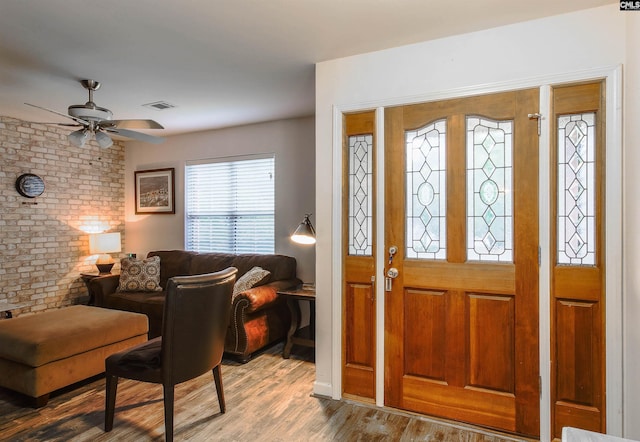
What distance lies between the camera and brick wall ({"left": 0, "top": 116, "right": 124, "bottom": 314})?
14.4ft

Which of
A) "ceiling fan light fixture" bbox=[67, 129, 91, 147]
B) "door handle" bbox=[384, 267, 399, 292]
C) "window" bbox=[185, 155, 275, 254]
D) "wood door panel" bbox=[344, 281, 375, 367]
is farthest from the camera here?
"window" bbox=[185, 155, 275, 254]

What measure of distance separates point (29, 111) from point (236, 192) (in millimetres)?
2347

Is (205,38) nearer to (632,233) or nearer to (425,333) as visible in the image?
(425,333)

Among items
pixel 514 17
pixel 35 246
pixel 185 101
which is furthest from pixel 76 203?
pixel 514 17

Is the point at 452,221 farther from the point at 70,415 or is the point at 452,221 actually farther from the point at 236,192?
the point at 236,192

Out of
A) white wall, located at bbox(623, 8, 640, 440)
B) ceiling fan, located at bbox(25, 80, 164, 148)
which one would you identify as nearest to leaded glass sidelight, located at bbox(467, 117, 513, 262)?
white wall, located at bbox(623, 8, 640, 440)

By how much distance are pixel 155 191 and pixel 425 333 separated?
439 centimetres

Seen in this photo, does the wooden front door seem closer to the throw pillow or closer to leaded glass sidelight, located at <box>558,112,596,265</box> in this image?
leaded glass sidelight, located at <box>558,112,596,265</box>

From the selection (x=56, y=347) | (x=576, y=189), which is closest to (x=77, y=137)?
(x=56, y=347)

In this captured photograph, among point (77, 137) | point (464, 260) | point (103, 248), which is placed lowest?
point (103, 248)

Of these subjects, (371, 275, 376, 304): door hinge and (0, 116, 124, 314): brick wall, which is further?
(0, 116, 124, 314): brick wall

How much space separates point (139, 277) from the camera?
450 centimetres

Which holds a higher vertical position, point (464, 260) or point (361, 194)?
point (361, 194)

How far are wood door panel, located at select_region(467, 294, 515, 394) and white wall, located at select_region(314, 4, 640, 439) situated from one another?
55 cm
